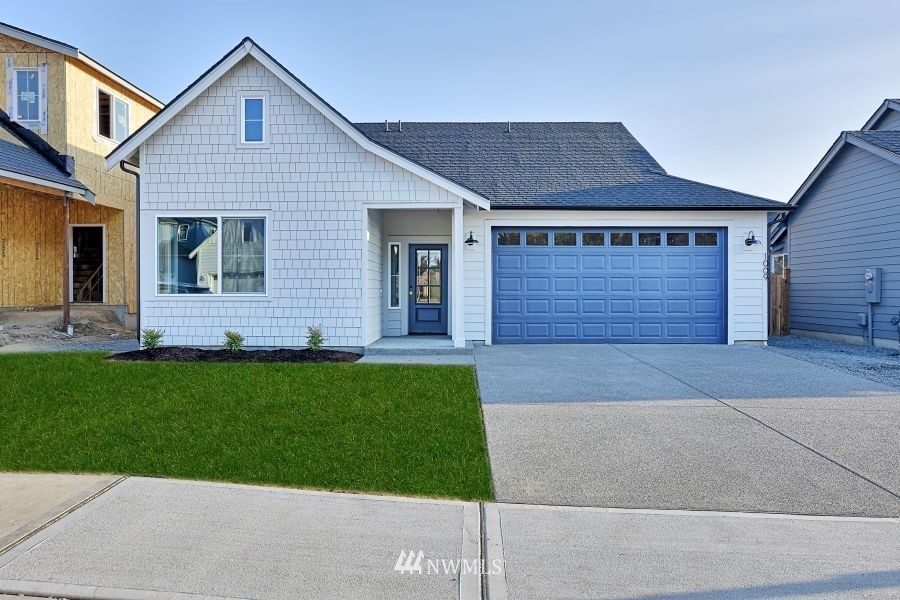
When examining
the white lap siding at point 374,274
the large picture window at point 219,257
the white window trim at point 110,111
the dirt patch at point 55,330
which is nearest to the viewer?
the large picture window at point 219,257

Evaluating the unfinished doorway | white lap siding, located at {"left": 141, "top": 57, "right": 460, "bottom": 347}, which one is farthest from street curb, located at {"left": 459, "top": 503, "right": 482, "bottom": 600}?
the unfinished doorway

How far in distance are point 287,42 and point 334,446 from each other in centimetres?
1189

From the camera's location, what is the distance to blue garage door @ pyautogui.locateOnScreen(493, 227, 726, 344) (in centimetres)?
1312

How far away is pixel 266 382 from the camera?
8242 mm

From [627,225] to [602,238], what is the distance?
59 cm

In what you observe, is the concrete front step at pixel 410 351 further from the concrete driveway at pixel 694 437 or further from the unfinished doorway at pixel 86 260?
the unfinished doorway at pixel 86 260

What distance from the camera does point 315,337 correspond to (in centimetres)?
1105

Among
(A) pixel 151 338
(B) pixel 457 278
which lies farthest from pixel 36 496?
(B) pixel 457 278

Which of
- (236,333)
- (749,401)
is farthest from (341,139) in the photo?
(749,401)

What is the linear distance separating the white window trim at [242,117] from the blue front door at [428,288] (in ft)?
13.6

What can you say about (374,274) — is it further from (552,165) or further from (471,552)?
(471,552)

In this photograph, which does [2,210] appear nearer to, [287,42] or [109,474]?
[287,42]

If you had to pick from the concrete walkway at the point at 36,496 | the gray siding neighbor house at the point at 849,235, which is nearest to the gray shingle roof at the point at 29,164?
the concrete walkway at the point at 36,496

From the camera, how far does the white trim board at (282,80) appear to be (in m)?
11.1
